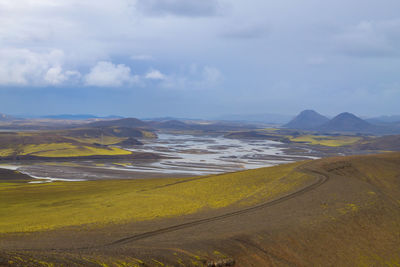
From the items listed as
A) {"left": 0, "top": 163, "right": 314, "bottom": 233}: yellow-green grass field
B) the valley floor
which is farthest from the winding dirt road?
{"left": 0, "top": 163, "right": 314, "bottom": 233}: yellow-green grass field

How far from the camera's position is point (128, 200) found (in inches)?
1619

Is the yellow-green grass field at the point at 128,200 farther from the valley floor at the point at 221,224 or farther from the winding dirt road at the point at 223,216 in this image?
the winding dirt road at the point at 223,216

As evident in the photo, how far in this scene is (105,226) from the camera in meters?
29.0

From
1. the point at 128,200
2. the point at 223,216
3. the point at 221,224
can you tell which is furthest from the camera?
the point at 128,200

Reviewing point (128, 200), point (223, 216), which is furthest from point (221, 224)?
point (128, 200)

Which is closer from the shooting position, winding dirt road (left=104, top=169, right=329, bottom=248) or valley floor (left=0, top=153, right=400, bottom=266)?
valley floor (left=0, top=153, right=400, bottom=266)

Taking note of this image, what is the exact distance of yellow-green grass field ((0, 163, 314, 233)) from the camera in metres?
32.0

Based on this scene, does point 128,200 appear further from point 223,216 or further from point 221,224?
point 221,224

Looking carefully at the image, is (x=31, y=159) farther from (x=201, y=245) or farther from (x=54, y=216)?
(x=201, y=245)

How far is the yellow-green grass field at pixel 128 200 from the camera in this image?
32.0m

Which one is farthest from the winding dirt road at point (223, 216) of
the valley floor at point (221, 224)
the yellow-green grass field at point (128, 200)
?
the yellow-green grass field at point (128, 200)

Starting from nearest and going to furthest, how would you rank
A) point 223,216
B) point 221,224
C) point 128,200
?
1. point 221,224
2. point 223,216
3. point 128,200

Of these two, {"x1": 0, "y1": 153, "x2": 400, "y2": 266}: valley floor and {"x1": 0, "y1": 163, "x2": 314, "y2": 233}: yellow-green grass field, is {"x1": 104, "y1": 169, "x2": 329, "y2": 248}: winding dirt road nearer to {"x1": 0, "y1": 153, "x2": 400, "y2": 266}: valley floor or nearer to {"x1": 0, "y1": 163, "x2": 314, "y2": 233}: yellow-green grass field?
{"x1": 0, "y1": 153, "x2": 400, "y2": 266}: valley floor

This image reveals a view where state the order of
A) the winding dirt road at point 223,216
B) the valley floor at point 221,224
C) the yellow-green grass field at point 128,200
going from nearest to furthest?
the valley floor at point 221,224 < the winding dirt road at point 223,216 < the yellow-green grass field at point 128,200
